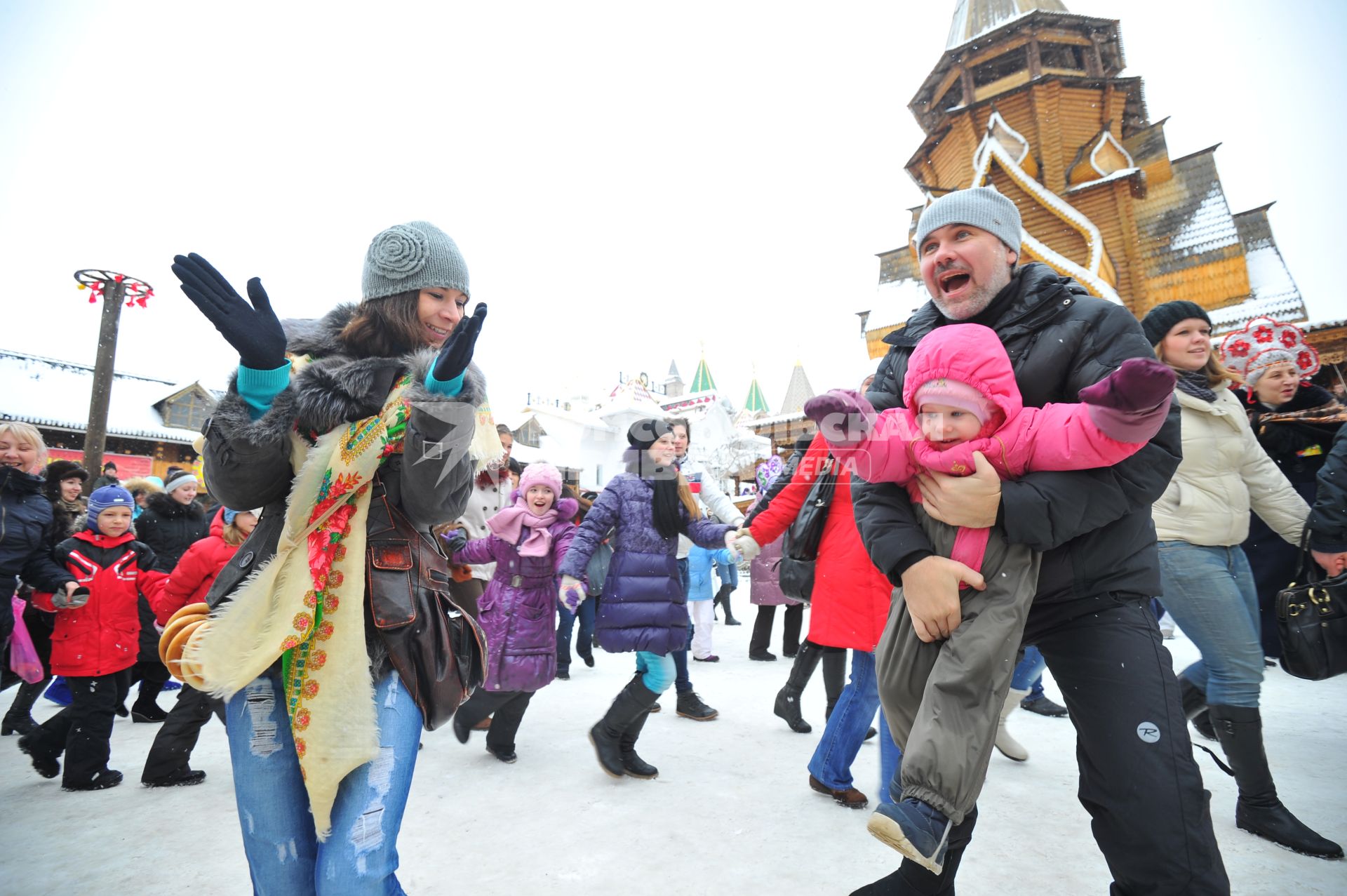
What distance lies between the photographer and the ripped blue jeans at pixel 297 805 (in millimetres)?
1443

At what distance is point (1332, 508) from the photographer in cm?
279

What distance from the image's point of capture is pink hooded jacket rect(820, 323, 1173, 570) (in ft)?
4.81

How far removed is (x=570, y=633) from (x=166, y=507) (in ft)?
11.9

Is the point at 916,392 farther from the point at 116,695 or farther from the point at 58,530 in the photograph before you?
the point at 58,530

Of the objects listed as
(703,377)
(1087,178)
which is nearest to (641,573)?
(1087,178)

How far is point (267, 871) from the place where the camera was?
147 centimetres

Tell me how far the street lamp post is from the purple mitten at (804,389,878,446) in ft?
45.0

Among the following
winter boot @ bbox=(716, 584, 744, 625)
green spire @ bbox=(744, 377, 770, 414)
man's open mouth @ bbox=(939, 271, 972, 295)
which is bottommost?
winter boot @ bbox=(716, 584, 744, 625)

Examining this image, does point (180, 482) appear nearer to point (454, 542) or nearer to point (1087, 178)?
point (454, 542)

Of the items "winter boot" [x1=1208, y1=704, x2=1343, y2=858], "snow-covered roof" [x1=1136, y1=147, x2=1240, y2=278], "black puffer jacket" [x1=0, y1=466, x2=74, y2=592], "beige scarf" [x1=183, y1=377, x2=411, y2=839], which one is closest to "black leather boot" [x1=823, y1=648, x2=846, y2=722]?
"winter boot" [x1=1208, y1=704, x2=1343, y2=858]

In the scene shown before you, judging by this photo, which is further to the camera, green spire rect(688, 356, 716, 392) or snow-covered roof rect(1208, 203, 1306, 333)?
green spire rect(688, 356, 716, 392)

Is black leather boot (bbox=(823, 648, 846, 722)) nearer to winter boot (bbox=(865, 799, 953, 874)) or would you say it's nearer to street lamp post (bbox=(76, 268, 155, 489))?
winter boot (bbox=(865, 799, 953, 874))

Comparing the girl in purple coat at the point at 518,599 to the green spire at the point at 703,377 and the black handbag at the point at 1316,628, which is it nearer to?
the black handbag at the point at 1316,628

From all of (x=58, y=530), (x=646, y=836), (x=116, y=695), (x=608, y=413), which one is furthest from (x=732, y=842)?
(x=608, y=413)
